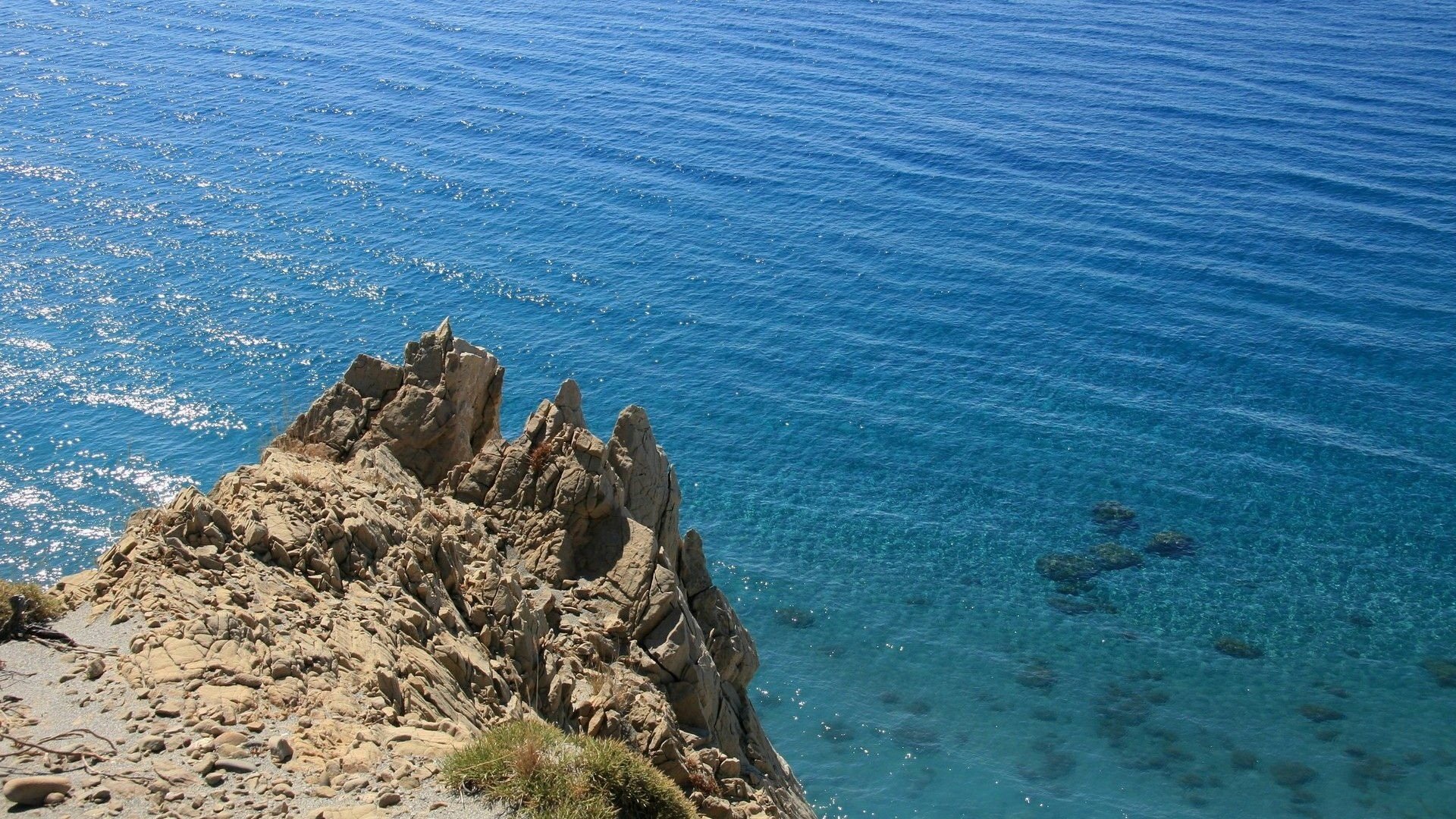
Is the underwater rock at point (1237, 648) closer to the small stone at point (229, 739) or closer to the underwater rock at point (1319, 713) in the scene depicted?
the underwater rock at point (1319, 713)

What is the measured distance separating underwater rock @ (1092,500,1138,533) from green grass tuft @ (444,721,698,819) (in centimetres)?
4391

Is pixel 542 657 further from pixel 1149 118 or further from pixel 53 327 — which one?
pixel 1149 118

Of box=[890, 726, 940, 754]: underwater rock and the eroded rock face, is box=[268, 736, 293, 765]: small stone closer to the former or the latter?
the eroded rock face

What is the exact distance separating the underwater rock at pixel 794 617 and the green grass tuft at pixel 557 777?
32.6 m

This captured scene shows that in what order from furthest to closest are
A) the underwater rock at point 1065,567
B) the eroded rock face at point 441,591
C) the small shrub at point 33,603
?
the underwater rock at point 1065,567 → the eroded rock face at point 441,591 → the small shrub at point 33,603

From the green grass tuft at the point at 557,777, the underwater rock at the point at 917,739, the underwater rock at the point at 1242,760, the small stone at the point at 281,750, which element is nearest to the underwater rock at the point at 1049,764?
the underwater rock at the point at 917,739

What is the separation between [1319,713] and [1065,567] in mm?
12431

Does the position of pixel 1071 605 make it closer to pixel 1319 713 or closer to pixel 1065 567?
pixel 1065 567

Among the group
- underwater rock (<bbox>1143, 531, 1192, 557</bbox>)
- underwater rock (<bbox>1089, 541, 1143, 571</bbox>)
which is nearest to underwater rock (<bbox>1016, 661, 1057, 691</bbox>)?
underwater rock (<bbox>1089, 541, 1143, 571</bbox>)

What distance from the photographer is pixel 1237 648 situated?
2088 inches

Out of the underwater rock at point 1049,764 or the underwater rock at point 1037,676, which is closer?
the underwater rock at point 1049,764

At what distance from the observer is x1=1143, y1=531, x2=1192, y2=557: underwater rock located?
58594 millimetres

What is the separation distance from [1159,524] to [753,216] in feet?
131

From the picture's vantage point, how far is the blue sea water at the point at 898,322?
166 ft
